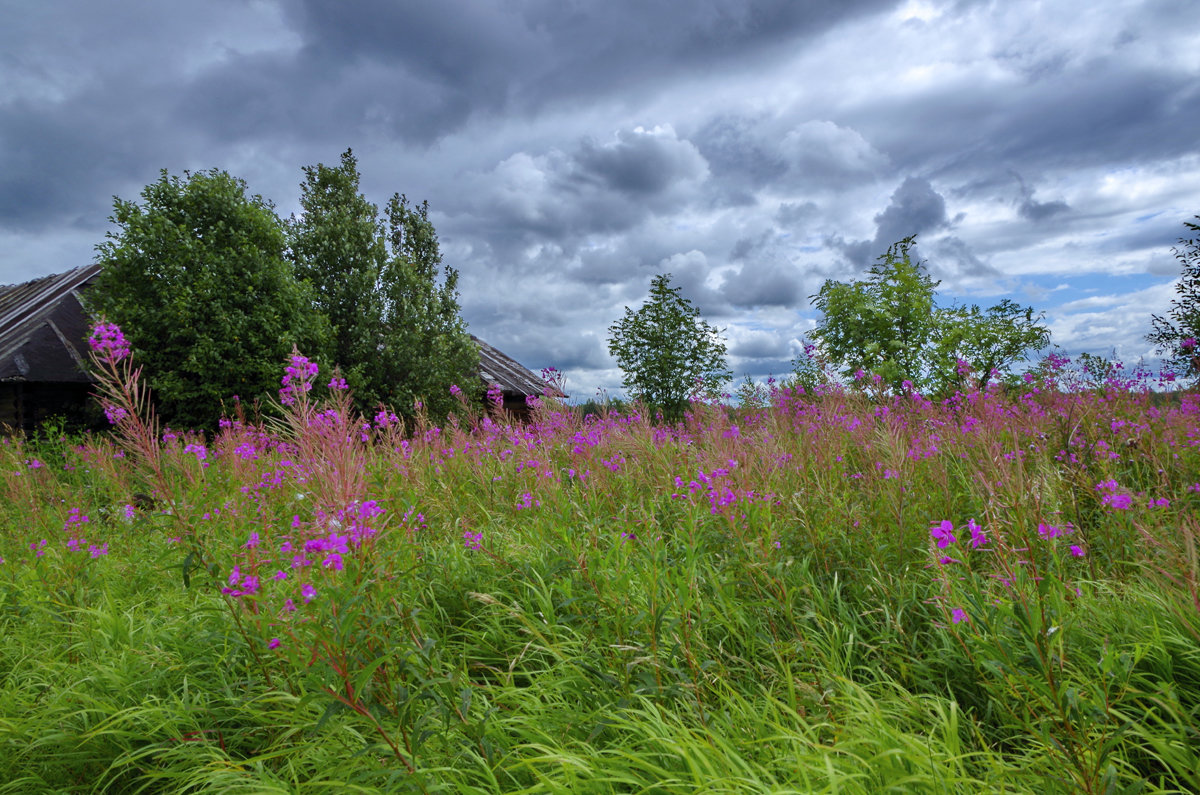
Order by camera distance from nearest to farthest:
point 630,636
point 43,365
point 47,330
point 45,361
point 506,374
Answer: point 630,636 → point 43,365 → point 45,361 → point 47,330 → point 506,374

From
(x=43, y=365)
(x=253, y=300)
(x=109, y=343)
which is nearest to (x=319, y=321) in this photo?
(x=253, y=300)

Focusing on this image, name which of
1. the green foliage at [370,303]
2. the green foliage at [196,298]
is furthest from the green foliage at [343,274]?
the green foliage at [196,298]

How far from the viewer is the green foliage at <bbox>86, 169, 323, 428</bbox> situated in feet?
42.9

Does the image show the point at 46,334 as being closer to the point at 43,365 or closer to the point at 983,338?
the point at 43,365

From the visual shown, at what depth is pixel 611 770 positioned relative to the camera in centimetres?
208

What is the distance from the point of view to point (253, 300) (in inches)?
A: 552

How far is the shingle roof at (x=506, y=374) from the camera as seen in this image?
23745 millimetres

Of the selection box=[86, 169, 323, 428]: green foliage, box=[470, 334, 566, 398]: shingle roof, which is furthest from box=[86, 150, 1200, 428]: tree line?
box=[470, 334, 566, 398]: shingle roof

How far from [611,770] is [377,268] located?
18402mm

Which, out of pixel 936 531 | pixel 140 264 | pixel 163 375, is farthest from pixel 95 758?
pixel 140 264

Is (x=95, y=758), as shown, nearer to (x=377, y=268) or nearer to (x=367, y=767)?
(x=367, y=767)

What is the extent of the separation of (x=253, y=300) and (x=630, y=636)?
46.7 feet

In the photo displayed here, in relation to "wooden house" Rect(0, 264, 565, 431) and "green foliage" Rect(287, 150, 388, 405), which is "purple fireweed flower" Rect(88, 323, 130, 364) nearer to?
"wooden house" Rect(0, 264, 565, 431)

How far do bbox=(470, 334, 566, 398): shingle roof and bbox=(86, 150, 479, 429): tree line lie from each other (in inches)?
170
